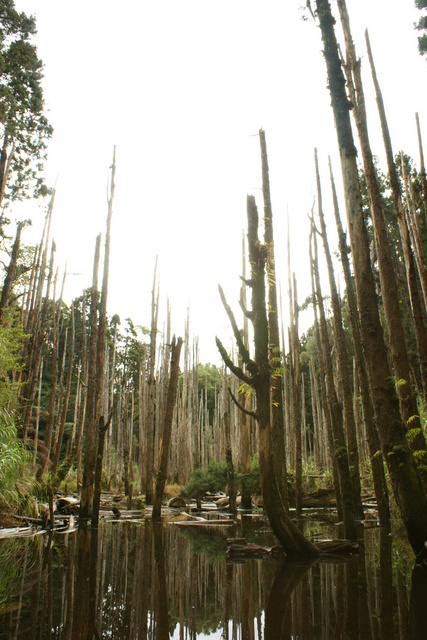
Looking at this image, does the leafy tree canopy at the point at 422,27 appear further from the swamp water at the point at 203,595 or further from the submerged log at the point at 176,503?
the submerged log at the point at 176,503

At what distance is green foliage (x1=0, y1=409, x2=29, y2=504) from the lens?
759 cm

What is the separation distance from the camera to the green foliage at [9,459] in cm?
759

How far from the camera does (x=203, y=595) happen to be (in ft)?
14.7

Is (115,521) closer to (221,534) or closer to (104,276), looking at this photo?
(221,534)

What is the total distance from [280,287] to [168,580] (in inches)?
609

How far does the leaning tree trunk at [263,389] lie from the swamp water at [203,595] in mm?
326

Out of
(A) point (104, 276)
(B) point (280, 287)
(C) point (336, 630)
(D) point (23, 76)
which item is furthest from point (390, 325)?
(D) point (23, 76)

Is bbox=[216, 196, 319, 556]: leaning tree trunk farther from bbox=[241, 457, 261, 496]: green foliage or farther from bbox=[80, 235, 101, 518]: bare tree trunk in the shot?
bbox=[241, 457, 261, 496]: green foliage

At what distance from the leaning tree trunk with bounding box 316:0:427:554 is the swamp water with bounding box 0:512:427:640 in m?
0.59

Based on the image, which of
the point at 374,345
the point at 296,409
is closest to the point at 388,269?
the point at 374,345

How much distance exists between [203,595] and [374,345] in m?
3.20

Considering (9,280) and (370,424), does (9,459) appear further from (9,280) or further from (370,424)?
(370,424)

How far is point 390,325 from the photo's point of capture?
7.52 meters

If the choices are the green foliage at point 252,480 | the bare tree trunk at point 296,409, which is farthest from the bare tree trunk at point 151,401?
the bare tree trunk at point 296,409
